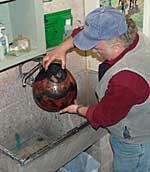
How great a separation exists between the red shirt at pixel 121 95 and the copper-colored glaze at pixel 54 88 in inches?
7.1

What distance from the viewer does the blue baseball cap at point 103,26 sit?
1.38m

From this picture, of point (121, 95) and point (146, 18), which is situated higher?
point (146, 18)

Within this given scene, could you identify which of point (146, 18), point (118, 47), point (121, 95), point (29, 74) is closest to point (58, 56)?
point (29, 74)

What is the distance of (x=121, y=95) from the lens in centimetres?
135

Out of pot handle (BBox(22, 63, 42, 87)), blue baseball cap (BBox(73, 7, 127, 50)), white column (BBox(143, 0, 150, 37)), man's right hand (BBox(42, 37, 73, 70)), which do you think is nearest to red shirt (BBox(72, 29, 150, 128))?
blue baseball cap (BBox(73, 7, 127, 50))

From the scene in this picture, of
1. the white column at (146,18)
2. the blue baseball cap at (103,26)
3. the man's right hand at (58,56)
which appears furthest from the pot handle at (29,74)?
the white column at (146,18)

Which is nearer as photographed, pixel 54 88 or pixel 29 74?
pixel 54 88

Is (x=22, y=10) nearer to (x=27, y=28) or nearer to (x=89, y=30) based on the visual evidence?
(x=27, y=28)

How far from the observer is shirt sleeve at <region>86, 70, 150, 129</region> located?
4.42 ft

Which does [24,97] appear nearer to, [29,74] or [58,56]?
[29,74]

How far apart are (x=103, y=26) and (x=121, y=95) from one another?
28 cm

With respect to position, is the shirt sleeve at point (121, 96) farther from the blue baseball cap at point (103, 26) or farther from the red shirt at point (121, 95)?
the blue baseball cap at point (103, 26)

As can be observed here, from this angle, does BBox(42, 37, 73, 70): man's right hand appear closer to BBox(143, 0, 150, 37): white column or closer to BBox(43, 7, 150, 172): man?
BBox(43, 7, 150, 172): man

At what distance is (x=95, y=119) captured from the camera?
1493 mm
